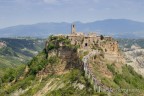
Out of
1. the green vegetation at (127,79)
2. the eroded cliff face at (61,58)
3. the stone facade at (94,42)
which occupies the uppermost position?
the stone facade at (94,42)

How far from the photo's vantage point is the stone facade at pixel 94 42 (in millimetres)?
97812

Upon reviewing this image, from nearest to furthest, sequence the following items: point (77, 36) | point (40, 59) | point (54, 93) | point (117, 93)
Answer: point (117, 93) < point (54, 93) < point (77, 36) < point (40, 59)

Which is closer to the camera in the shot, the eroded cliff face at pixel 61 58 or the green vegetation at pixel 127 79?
the green vegetation at pixel 127 79

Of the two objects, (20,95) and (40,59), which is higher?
(40,59)

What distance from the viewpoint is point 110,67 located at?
93688 mm

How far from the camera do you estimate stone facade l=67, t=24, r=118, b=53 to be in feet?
321

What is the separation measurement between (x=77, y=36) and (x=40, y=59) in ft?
47.7

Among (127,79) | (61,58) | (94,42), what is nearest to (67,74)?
(61,58)

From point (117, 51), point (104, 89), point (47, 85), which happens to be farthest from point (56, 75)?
point (104, 89)

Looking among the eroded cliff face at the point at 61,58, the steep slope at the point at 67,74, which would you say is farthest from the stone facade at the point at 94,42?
the eroded cliff face at the point at 61,58

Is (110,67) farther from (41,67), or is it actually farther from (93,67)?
(41,67)

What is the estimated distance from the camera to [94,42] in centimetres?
10025

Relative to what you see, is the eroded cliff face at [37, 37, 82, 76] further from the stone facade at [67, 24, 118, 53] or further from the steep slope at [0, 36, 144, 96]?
the stone facade at [67, 24, 118, 53]

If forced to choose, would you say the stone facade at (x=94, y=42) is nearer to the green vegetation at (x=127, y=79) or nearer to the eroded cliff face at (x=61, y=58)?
the eroded cliff face at (x=61, y=58)
